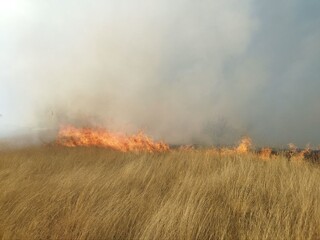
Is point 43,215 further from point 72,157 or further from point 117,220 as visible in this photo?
point 72,157

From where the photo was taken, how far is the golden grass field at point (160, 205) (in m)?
5.52

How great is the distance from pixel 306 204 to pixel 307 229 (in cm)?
91

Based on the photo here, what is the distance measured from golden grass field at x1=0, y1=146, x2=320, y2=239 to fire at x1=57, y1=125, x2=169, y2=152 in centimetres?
602

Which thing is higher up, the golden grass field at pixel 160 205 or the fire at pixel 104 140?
the fire at pixel 104 140

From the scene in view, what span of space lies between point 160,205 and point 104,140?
466 inches

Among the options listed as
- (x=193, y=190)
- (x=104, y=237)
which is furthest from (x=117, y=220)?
(x=193, y=190)

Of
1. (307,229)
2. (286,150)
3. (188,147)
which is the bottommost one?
(307,229)

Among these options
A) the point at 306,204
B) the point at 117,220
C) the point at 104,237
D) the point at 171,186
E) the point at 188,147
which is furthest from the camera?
the point at 188,147

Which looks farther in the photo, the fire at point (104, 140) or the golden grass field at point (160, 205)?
the fire at point (104, 140)

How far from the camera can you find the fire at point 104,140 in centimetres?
1604

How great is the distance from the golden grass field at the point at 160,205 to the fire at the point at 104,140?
6022 mm

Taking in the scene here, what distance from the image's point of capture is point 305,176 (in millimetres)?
8695

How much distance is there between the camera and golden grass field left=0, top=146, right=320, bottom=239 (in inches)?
217

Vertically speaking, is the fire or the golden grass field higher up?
the fire
